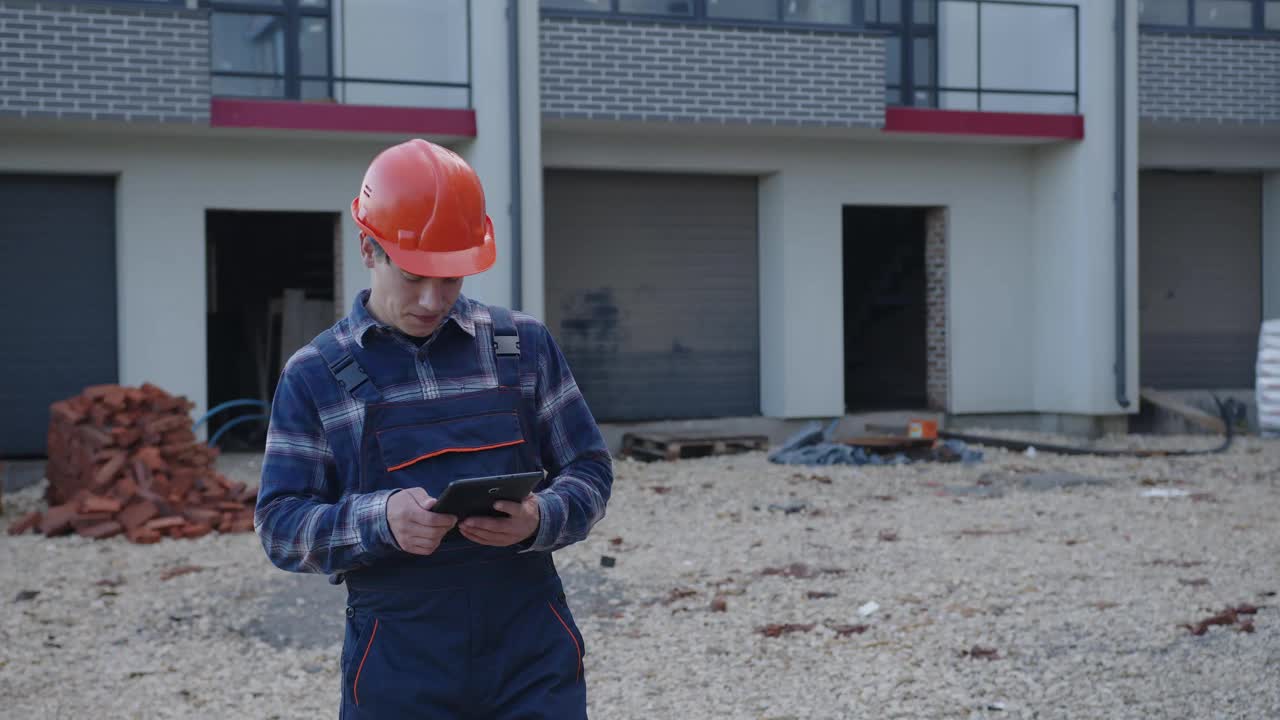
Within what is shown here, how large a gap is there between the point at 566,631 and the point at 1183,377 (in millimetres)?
15927

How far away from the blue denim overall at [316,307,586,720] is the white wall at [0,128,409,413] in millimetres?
10758

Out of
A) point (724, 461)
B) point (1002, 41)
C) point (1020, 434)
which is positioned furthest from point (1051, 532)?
point (1002, 41)

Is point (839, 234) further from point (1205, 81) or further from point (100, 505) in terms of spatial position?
point (100, 505)

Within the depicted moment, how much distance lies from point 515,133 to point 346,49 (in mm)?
2210

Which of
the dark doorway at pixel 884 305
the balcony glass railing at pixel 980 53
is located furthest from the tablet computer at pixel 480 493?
the dark doorway at pixel 884 305

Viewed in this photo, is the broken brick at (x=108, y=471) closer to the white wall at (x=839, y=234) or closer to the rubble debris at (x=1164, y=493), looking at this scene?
the white wall at (x=839, y=234)

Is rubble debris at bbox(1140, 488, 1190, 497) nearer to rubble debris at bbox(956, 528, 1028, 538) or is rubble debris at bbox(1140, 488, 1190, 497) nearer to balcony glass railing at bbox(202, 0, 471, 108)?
rubble debris at bbox(956, 528, 1028, 538)

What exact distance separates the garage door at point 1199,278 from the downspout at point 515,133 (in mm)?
8786

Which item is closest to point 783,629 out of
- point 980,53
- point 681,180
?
point 681,180

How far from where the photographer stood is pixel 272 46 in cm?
1338

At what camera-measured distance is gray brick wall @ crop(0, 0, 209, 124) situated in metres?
11.6

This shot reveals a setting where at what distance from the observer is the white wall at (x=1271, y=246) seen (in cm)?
1658

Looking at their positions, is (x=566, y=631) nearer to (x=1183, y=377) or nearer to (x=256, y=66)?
(x=256, y=66)

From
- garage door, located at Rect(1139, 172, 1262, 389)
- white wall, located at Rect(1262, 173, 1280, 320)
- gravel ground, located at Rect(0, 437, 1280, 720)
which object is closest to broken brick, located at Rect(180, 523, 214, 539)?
gravel ground, located at Rect(0, 437, 1280, 720)
